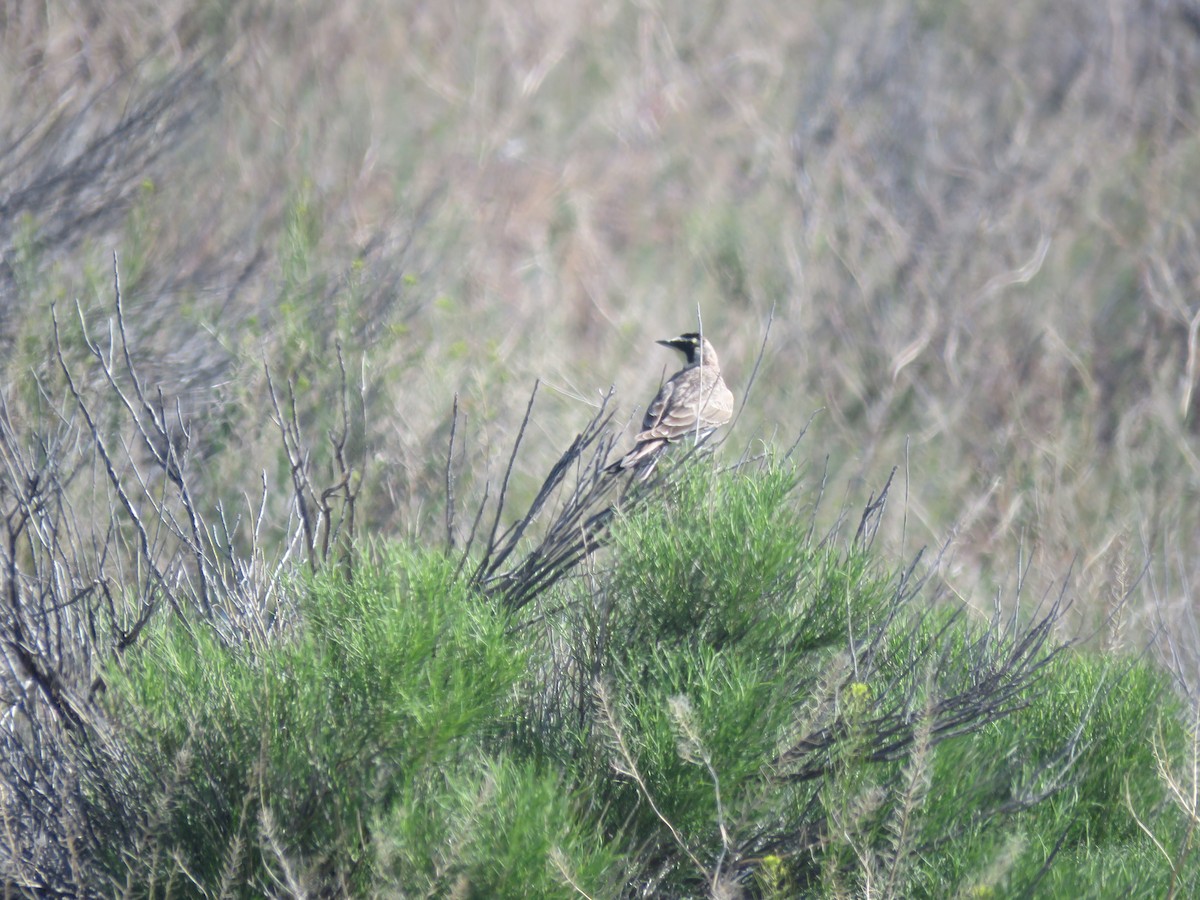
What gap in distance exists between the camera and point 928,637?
4.54 metres

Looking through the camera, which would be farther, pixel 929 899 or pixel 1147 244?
pixel 1147 244

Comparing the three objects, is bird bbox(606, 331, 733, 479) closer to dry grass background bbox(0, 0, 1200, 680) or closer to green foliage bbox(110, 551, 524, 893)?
green foliage bbox(110, 551, 524, 893)

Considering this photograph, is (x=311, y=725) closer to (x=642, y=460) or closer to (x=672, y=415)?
(x=642, y=460)

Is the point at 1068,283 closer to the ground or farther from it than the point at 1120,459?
farther from it

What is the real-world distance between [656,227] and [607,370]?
4.19 meters

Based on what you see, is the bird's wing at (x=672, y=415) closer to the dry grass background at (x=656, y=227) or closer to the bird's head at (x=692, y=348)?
the bird's head at (x=692, y=348)

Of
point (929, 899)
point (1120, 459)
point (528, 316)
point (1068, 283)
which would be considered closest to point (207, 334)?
point (528, 316)

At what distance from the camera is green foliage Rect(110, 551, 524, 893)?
3709mm

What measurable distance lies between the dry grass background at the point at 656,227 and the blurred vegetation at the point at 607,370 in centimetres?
6

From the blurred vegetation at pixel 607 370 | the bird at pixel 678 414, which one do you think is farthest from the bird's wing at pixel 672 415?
the blurred vegetation at pixel 607 370

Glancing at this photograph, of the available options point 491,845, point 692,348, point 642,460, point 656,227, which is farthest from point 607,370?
point 491,845

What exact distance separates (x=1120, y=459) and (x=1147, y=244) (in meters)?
3.38

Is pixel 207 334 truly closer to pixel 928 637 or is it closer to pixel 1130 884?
pixel 928 637

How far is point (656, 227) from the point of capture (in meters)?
16.0
